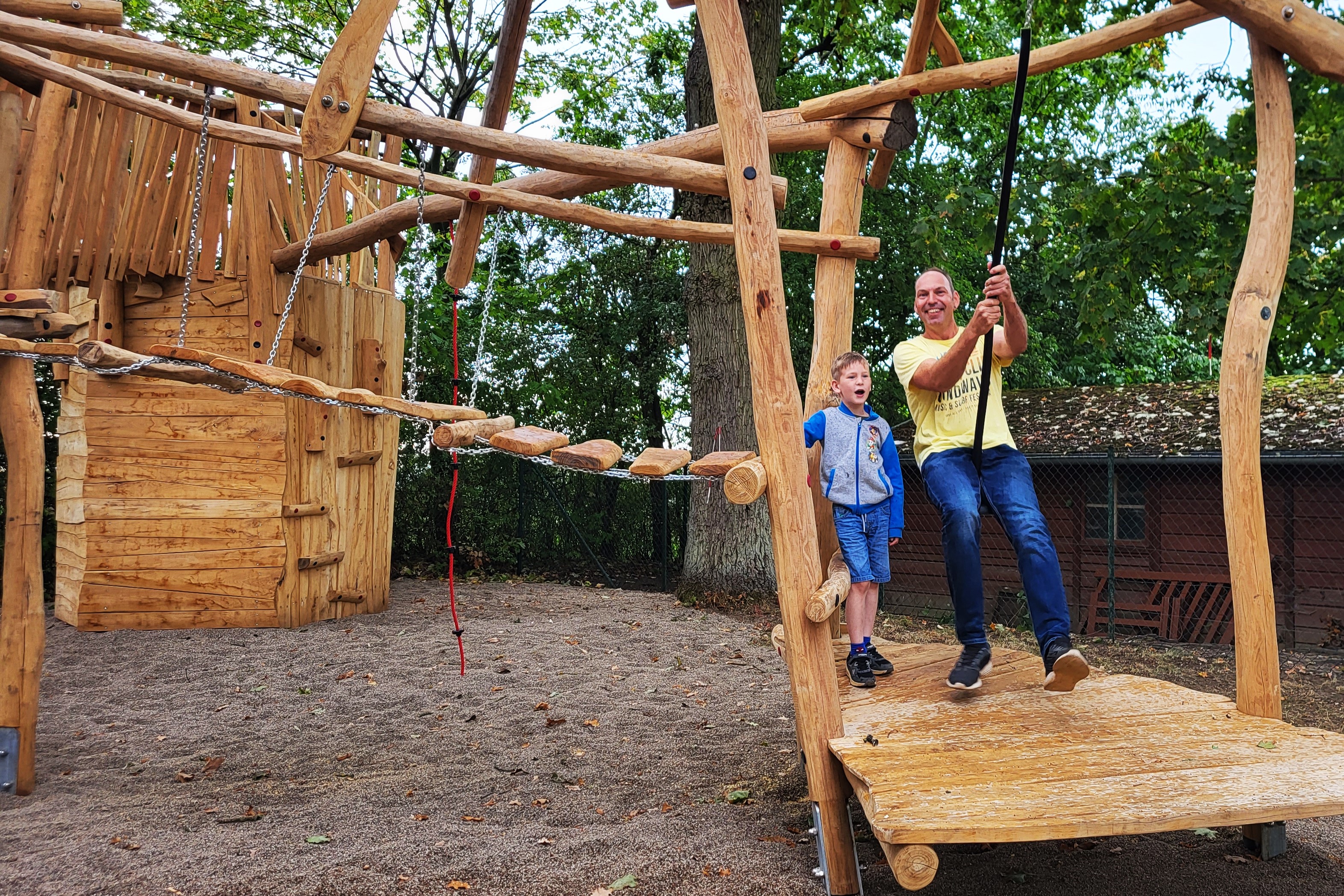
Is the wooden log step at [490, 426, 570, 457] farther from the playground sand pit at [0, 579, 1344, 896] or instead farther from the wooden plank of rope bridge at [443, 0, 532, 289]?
the playground sand pit at [0, 579, 1344, 896]

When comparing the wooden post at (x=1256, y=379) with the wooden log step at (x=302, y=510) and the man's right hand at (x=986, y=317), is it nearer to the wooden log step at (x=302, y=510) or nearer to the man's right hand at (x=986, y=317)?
the man's right hand at (x=986, y=317)

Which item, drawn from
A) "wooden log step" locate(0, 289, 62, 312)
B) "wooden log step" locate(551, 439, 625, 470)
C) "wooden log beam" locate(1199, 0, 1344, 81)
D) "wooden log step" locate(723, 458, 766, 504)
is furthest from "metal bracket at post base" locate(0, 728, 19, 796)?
"wooden log beam" locate(1199, 0, 1344, 81)

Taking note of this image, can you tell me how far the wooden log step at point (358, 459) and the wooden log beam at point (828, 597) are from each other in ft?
20.2

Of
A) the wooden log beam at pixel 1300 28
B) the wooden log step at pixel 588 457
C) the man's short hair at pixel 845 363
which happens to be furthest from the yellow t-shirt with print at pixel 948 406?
the wooden log beam at pixel 1300 28

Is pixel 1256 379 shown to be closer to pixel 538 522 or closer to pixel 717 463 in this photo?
pixel 717 463

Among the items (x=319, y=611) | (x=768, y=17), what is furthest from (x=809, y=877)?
(x=768, y=17)

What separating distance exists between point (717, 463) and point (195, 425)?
5.99m

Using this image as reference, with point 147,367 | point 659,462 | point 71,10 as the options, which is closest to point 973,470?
point 659,462

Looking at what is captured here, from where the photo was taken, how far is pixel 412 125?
377 centimetres

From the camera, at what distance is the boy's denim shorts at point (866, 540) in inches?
164

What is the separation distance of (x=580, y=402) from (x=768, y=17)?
650 centimetres

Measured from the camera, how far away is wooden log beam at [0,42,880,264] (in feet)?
14.2

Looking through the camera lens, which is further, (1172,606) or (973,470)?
(1172,606)

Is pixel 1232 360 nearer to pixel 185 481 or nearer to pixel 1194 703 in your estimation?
pixel 1194 703
